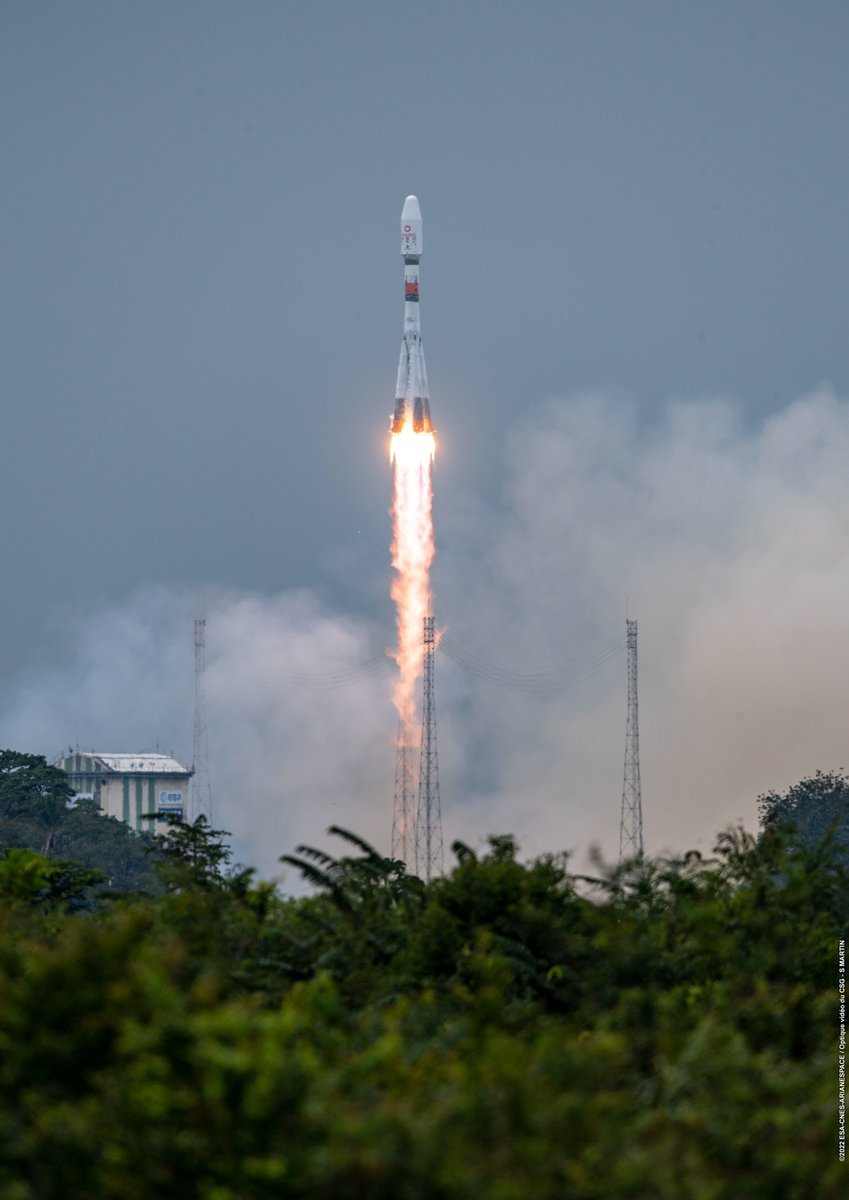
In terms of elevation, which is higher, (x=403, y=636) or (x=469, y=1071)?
(x=403, y=636)

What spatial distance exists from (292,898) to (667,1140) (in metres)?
31.8

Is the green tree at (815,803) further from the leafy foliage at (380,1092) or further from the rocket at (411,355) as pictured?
the leafy foliage at (380,1092)

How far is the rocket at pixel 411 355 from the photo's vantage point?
146 meters

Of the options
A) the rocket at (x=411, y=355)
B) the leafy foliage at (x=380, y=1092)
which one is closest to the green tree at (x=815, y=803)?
the rocket at (x=411, y=355)

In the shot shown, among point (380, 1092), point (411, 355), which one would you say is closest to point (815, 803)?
point (411, 355)

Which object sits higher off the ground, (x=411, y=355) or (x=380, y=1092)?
(x=411, y=355)

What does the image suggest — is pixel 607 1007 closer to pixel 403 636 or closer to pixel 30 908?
pixel 30 908

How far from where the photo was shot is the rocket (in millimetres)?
145750

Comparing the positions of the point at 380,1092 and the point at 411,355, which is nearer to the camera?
the point at 380,1092

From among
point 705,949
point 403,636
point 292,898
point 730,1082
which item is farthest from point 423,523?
point 730,1082

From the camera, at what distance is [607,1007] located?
3728 cm

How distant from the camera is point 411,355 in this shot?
14938 cm

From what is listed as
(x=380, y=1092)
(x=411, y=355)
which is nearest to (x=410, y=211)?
(x=411, y=355)

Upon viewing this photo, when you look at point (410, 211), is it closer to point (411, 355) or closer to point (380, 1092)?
point (411, 355)
